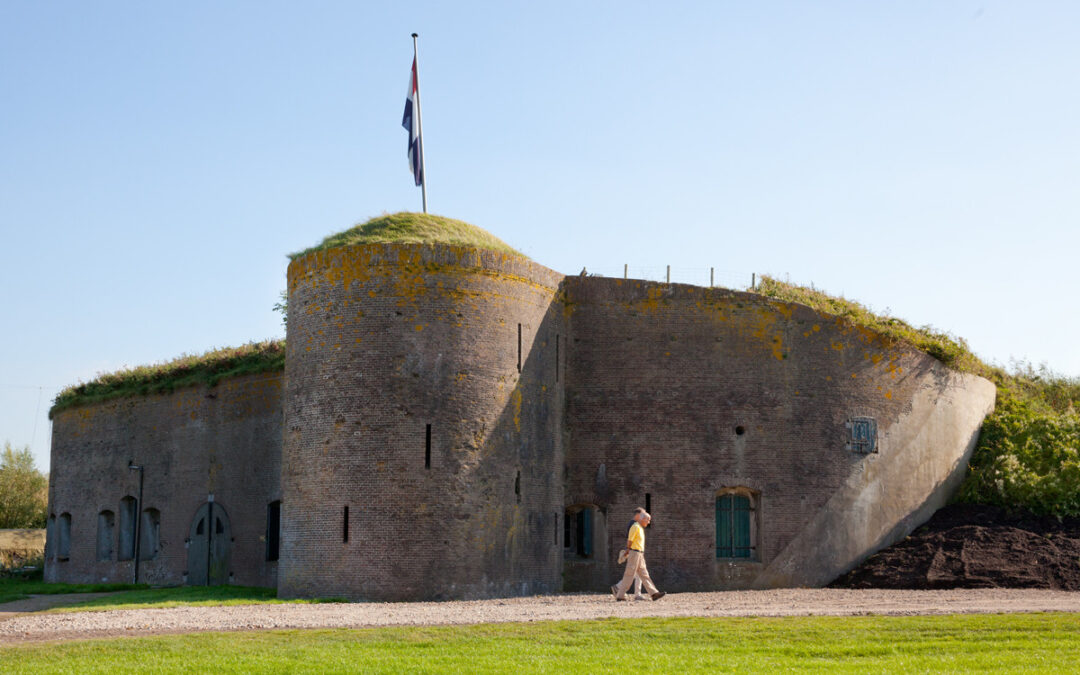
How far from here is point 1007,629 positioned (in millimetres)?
15398

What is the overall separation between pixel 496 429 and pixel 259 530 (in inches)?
308

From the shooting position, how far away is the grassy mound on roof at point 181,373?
28.7 meters

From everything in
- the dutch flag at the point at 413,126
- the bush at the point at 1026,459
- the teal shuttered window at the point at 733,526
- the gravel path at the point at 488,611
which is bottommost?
the gravel path at the point at 488,611

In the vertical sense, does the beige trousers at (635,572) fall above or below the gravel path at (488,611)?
above

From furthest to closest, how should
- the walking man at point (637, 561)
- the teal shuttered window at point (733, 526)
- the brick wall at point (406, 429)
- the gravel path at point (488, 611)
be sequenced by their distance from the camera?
the teal shuttered window at point (733, 526) → the brick wall at point (406, 429) → the walking man at point (637, 561) → the gravel path at point (488, 611)

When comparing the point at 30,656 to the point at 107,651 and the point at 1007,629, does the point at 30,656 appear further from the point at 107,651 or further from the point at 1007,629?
the point at 1007,629

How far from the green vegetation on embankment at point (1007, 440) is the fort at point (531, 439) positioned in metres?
0.43

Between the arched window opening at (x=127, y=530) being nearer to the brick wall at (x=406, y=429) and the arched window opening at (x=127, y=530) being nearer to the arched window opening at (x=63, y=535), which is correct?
the arched window opening at (x=63, y=535)

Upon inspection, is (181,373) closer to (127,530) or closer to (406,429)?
(127,530)

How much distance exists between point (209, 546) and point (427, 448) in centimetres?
956

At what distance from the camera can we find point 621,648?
14125 mm

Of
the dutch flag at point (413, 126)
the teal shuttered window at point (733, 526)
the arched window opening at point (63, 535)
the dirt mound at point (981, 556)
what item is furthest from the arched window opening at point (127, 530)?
the dirt mound at point (981, 556)

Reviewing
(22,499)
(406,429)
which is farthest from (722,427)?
(22,499)

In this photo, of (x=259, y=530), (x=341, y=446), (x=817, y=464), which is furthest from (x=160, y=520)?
(x=817, y=464)
